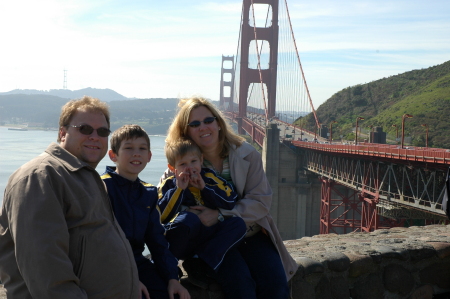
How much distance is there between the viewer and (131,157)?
2318 mm

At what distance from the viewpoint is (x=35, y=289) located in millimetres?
1631

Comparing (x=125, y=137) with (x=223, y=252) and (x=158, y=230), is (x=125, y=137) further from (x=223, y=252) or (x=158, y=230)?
(x=223, y=252)

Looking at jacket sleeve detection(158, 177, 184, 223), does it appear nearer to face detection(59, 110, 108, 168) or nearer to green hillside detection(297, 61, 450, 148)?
face detection(59, 110, 108, 168)

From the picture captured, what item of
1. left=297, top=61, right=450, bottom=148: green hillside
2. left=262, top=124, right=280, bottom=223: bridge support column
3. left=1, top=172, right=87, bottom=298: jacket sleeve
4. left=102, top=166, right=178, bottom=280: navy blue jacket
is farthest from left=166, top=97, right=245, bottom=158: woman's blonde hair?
left=297, top=61, right=450, bottom=148: green hillside

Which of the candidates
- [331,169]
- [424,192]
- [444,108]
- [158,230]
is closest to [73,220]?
[158,230]

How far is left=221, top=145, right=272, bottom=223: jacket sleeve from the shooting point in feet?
8.87

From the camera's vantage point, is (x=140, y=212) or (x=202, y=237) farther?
(x=202, y=237)

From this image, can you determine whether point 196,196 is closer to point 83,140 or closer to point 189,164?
point 189,164

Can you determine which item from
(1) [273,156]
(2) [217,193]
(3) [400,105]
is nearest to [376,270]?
(2) [217,193]

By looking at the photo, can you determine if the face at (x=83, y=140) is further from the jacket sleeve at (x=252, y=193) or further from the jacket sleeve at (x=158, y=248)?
the jacket sleeve at (x=252, y=193)

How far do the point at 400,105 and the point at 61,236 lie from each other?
150 feet

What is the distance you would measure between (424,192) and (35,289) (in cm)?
1606

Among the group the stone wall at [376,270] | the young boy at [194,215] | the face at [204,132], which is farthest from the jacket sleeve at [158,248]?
the stone wall at [376,270]

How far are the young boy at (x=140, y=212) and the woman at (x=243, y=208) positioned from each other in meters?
0.31
